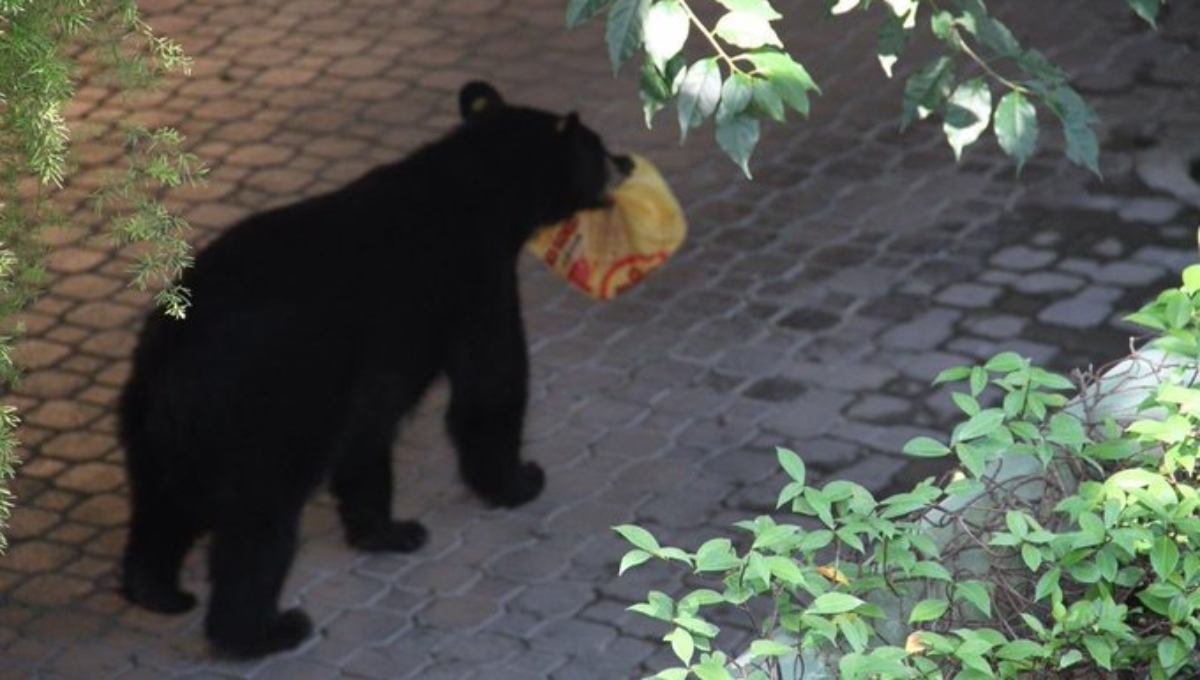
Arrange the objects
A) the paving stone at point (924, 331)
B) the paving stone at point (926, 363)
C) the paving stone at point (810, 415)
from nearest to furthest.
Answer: the paving stone at point (810, 415) → the paving stone at point (926, 363) → the paving stone at point (924, 331)

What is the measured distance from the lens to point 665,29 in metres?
3.98

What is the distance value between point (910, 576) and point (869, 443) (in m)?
3.69

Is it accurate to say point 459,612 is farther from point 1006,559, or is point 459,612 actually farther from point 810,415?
point 1006,559

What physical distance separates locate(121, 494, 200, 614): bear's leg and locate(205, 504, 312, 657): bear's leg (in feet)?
0.82

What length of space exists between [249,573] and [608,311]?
8.37 feet

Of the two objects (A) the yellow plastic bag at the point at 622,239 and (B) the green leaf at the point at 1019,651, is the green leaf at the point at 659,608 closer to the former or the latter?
(B) the green leaf at the point at 1019,651

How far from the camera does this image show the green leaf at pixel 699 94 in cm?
414

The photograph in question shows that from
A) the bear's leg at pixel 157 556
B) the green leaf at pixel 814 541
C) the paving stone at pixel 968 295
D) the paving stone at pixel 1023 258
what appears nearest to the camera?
the green leaf at pixel 814 541

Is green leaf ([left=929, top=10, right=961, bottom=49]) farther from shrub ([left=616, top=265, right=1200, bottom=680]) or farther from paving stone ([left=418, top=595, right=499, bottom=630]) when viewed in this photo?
paving stone ([left=418, top=595, right=499, bottom=630])

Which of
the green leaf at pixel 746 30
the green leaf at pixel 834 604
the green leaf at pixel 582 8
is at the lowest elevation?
the green leaf at pixel 834 604

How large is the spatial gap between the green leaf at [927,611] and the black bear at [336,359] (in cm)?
299

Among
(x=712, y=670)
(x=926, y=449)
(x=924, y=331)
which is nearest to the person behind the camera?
(x=712, y=670)

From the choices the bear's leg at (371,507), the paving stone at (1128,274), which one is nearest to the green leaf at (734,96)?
the bear's leg at (371,507)

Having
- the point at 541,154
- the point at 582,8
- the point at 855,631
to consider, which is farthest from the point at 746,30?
the point at 541,154
